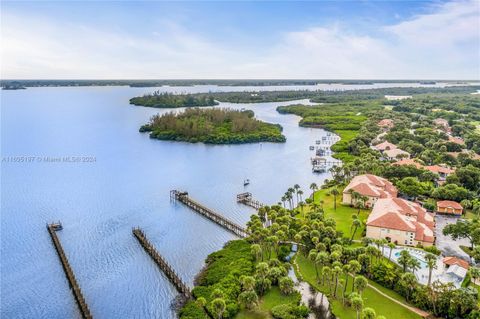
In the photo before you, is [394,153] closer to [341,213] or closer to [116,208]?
[341,213]

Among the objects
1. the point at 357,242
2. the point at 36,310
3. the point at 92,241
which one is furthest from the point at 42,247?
the point at 357,242

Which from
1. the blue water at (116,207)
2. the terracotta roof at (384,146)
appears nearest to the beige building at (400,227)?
the blue water at (116,207)

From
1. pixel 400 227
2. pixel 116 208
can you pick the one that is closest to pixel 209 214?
pixel 116 208

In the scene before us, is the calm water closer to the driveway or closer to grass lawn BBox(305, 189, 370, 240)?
grass lawn BBox(305, 189, 370, 240)

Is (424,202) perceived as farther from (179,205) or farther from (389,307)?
(179,205)

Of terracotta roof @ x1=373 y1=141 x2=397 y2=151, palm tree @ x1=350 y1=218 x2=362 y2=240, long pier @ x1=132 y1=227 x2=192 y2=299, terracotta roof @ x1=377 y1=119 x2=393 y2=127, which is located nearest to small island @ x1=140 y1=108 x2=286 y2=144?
terracotta roof @ x1=373 y1=141 x2=397 y2=151

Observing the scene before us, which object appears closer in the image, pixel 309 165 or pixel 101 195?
pixel 101 195
